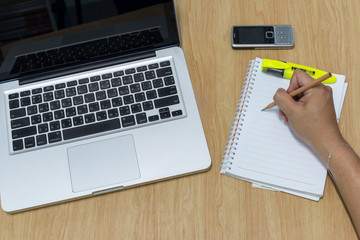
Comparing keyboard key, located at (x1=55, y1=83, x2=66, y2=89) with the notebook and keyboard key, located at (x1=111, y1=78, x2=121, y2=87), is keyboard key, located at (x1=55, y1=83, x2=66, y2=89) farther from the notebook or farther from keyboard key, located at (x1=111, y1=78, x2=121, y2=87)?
the notebook

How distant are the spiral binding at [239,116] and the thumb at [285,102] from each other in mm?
73

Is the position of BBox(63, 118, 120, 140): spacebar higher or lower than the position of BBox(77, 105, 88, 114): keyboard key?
lower

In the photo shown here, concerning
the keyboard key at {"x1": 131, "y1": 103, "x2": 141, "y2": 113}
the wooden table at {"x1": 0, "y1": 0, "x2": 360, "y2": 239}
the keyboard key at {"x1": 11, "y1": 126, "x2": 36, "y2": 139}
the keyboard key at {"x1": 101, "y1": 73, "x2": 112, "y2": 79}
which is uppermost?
the keyboard key at {"x1": 101, "y1": 73, "x2": 112, "y2": 79}

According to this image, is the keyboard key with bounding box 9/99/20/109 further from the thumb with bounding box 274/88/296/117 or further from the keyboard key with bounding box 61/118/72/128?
the thumb with bounding box 274/88/296/117

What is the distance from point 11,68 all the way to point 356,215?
79 cm

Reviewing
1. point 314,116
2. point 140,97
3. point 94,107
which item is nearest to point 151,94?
point 140,97

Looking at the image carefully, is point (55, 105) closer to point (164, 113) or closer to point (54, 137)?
point (54, 137)

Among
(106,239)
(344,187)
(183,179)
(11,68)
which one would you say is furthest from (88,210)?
(344,187)

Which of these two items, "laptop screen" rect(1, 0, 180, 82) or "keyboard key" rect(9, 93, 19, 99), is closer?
"laptop screen" rect(1, 0, 180, 82)

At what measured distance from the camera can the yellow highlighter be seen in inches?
29.9

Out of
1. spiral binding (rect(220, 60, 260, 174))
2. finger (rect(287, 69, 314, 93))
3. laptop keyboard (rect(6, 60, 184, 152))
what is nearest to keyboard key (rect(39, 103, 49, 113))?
laptop keyboard (rect(6, 60, 184, 152))

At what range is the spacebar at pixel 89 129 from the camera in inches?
28.9

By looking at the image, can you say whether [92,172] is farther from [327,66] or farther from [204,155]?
[327,66]

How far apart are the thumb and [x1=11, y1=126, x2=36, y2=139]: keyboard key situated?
20.9 inches
